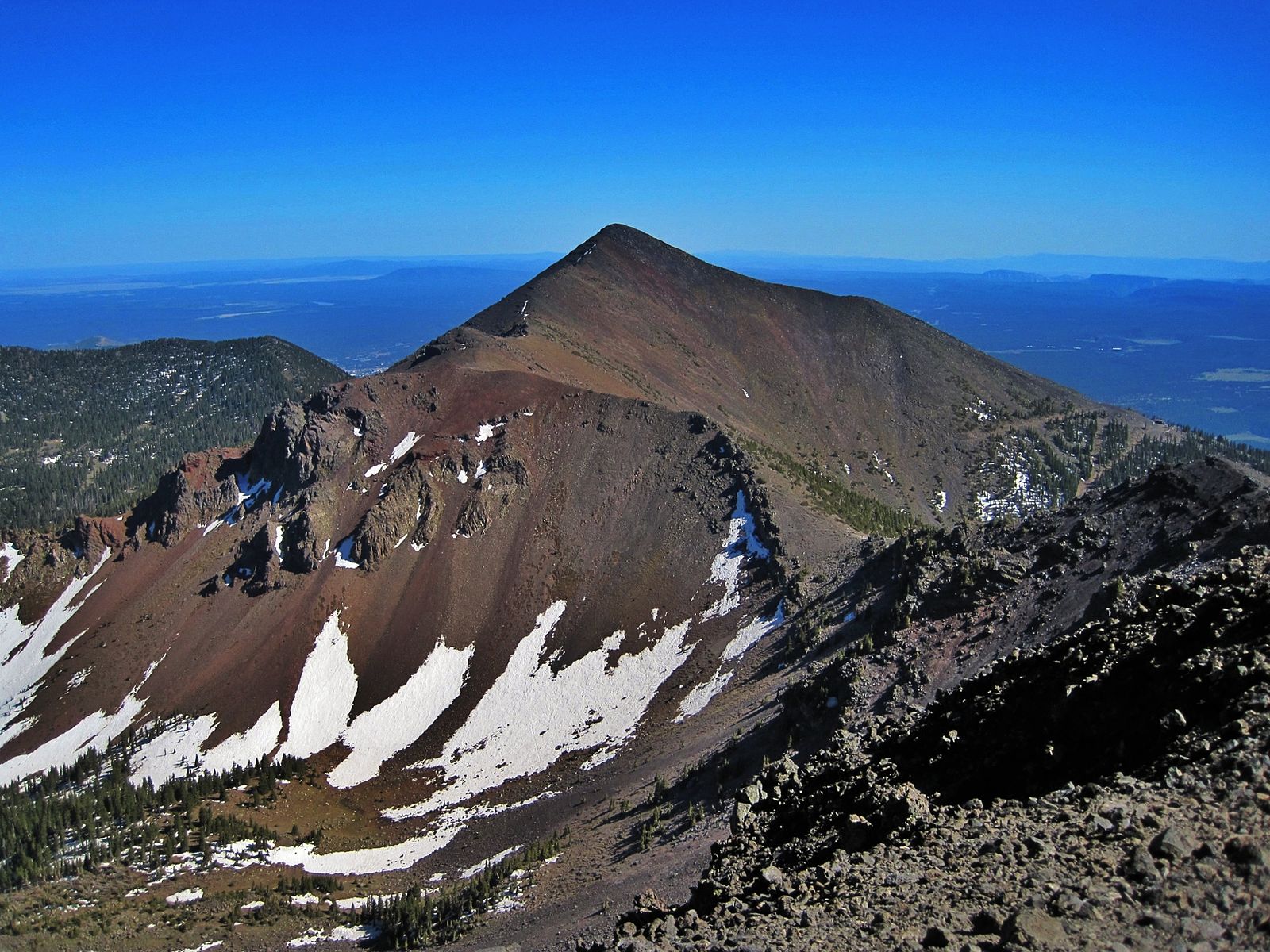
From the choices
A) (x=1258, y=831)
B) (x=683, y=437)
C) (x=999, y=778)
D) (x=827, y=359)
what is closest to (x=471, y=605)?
(x=683, y=437)

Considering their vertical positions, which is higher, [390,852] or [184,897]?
[390,852]

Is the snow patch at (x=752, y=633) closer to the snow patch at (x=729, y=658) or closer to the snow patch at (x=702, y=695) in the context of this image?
the snow patch at (x=729, y=658)

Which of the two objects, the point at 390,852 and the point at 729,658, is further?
the point at 729,658

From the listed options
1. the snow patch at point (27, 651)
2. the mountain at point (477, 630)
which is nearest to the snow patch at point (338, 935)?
the mountain at point (477, 630)

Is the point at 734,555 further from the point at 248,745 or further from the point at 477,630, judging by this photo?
the point at 248,745

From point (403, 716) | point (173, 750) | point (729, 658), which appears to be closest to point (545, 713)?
point (403, 716)

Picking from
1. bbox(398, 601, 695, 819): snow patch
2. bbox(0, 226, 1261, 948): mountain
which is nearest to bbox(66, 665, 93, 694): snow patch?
bbox(0, 226, 1261, 948): mountain
